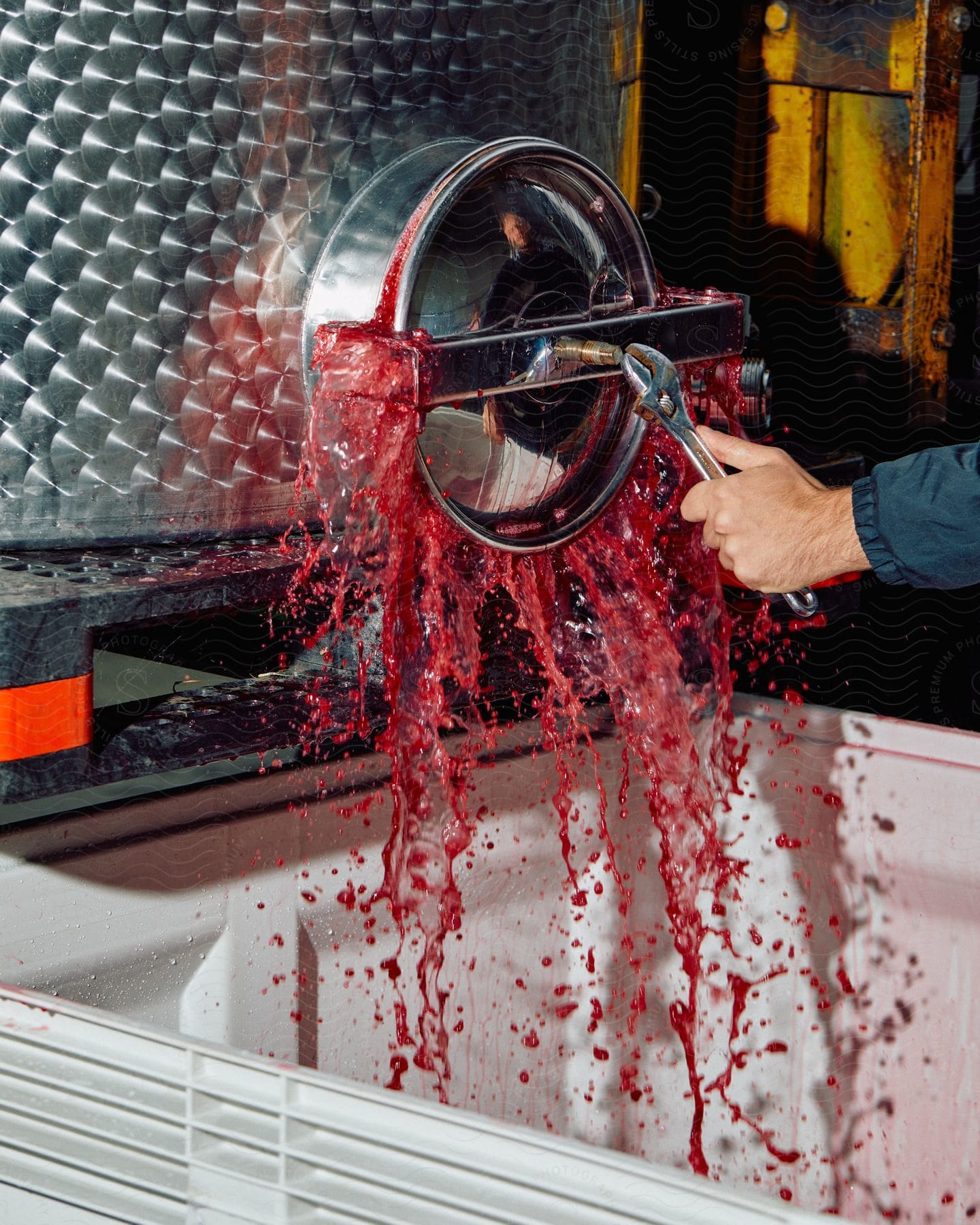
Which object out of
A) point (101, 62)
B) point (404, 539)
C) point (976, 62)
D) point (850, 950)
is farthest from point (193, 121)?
point (976, 62)

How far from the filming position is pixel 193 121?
756mm

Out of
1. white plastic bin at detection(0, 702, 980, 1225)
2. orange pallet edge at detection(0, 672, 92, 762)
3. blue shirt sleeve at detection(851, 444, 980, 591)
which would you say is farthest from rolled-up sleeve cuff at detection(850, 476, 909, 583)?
orange pallet edge at detection(0, 672, 92, 762)

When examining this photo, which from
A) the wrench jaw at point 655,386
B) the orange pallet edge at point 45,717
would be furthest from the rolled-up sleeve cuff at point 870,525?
the orange pallet edge at point 45,717

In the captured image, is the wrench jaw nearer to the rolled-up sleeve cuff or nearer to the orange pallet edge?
the rolled-up sleeve cuff

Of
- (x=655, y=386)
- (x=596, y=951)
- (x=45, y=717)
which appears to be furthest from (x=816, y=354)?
(x=45, y=717)

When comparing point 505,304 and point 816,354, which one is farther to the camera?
point 816,354

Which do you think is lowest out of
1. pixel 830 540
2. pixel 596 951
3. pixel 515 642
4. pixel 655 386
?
pixel 596 951

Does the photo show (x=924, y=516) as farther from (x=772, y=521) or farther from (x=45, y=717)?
(x=45, y=717)

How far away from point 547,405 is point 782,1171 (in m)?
0.74

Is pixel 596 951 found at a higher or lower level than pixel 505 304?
lower

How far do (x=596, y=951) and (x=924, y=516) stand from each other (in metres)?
0.55

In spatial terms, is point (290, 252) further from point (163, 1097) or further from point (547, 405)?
point (163, 1097)

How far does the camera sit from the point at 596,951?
49.0 inches

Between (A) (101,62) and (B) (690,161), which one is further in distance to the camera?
(B) (690,161)
